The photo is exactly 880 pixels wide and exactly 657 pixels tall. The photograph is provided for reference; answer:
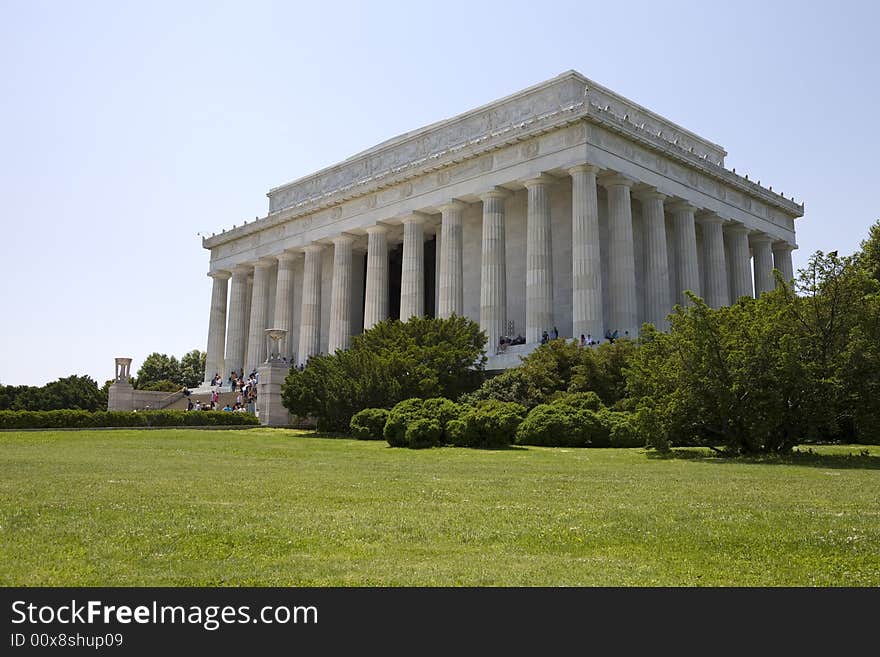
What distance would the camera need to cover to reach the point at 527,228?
2446 inches

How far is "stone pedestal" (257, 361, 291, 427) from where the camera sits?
165 ft

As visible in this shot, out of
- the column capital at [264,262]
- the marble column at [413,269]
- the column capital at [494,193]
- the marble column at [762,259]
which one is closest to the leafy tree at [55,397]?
the column capital at [264,262]

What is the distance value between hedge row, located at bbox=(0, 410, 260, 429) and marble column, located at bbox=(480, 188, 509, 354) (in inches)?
760

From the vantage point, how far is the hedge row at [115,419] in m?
40.8

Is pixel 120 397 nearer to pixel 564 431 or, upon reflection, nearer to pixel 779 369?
pixel 564 431

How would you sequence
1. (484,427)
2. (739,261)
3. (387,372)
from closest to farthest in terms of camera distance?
(484,427) < (387,372) < (739,261)

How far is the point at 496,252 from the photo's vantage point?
6012 cm

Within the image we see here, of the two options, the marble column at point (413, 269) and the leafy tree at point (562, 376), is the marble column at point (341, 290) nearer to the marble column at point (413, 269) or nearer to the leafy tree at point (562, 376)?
the marble column at point (413, 269)

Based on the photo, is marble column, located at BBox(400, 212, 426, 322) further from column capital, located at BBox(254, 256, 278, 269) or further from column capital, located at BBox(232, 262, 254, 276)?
column capital, located at BBox(232, 262, 254, 276)

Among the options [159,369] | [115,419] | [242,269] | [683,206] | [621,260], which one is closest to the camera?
[115,419]

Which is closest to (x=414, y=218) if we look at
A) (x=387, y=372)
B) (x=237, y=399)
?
(x=237, y=399)

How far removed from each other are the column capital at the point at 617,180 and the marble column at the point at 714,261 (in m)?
11.3

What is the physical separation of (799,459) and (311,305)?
5840 centimetres
